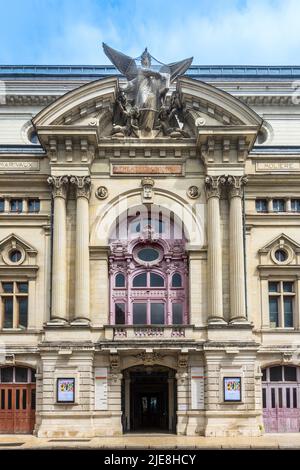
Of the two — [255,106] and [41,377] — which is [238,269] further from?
[255,106]

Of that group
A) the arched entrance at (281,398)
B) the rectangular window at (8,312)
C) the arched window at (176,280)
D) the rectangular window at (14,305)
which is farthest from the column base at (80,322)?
the arched entrance at (281,398)

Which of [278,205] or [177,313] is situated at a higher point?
[278,205]

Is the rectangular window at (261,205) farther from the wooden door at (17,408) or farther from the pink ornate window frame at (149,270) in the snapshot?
the wooden door at (17,408)

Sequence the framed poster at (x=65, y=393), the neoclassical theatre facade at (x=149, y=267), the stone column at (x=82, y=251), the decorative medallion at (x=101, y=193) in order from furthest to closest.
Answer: the decorative medallion at (x=101, y=193)
the stone column at (x=82, y=251)
the neoclassical theatre facade at (x=149, y=267)
the framed poster at (x=65, y=393)

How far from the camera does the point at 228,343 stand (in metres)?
39.0

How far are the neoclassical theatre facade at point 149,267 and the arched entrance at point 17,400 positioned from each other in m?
0.07

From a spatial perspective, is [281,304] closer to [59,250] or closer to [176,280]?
[176,280]

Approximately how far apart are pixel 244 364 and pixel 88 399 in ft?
26.5

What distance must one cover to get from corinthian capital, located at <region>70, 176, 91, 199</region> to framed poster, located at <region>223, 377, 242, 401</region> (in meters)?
12.2

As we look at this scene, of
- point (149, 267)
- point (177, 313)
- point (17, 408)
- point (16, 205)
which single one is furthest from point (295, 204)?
point (17, 408)

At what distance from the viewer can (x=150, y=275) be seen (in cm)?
4156

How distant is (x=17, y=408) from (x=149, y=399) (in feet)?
24.5

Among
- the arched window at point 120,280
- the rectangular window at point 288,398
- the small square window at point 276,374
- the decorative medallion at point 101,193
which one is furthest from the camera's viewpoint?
the decorative medallion at point 101,193

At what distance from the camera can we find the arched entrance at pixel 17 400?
130 ft
